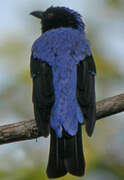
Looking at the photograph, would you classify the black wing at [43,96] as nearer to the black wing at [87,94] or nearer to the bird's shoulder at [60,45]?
the bird's shoulder at [60,45]

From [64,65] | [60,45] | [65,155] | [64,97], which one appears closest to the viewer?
[65,155]

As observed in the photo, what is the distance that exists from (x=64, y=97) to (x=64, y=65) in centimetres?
54

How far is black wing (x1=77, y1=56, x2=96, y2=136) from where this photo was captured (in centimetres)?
603

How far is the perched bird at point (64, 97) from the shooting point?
19.3 feet

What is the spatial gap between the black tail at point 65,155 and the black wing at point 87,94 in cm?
24

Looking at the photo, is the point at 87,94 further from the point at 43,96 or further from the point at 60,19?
the point at 60,19

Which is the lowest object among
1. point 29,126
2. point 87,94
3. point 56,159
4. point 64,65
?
point 56,159

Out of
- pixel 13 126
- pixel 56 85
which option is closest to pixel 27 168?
pixel 13 126

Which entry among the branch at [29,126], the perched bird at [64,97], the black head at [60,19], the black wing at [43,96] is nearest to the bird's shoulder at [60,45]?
the perched bird at [64,97]

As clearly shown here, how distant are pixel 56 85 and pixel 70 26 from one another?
197cm

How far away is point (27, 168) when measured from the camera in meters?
6.36

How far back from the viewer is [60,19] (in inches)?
312

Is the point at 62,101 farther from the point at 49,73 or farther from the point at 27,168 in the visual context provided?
the point at 27,168

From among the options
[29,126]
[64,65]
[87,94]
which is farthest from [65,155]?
[64,65]
